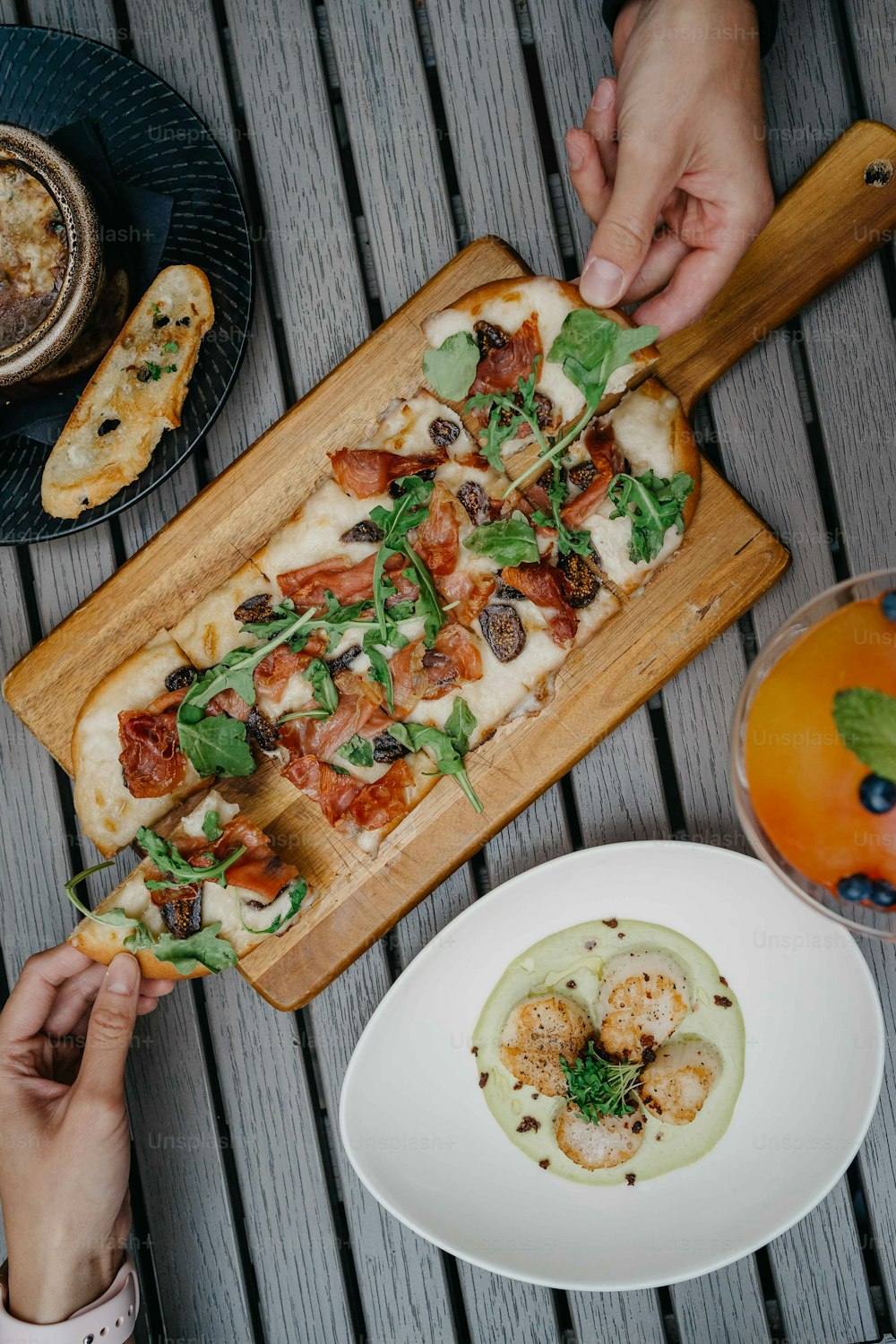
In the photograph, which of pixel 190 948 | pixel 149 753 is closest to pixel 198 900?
pixel 190 948

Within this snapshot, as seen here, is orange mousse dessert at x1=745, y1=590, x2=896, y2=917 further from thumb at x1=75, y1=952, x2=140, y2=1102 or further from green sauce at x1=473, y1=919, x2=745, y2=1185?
thumb at x1=75, y1=952, x2=140, y2=1102

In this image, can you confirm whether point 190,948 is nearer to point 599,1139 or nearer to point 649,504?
point 599,1139

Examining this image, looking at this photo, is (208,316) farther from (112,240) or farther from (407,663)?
(407,663)

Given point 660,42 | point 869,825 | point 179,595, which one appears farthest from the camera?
point 179,595

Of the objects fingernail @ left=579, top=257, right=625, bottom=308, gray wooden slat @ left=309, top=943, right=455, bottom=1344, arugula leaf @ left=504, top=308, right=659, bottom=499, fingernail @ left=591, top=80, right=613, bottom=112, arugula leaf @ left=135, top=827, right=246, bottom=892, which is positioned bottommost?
gray wooden slat @ left=309, top=943, right=455, bottom=1344

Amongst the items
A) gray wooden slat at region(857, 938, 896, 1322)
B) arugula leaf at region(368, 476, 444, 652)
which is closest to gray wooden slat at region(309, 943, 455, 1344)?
arugula leaf at region(368, 476, 444, 652)

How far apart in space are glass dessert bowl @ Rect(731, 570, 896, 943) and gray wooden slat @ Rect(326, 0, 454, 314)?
1.35 meters

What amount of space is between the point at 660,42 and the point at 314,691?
1.58 metres

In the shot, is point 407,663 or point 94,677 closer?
point 407,663

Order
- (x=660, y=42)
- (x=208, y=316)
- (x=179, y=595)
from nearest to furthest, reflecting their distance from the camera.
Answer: (x=660, y=42) < (x=208, y=316) < (x=179, y=595)

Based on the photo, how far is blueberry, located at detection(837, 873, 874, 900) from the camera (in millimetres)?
1679

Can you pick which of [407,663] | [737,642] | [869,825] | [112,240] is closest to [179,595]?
[407,663]

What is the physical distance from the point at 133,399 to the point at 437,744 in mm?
1052

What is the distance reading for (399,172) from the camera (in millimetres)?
2385
